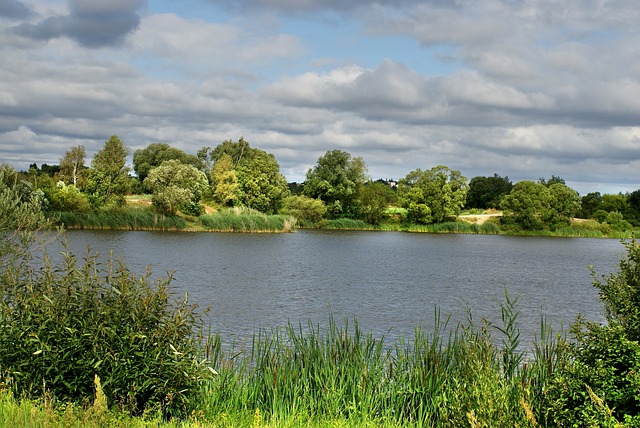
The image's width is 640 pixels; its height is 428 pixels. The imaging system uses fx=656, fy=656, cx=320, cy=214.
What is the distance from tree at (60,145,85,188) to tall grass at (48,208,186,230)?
72.5 feet

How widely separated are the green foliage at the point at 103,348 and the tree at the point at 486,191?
112m

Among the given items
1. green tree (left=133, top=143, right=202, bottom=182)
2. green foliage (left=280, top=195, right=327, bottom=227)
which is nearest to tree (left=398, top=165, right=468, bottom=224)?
green foliage (left=280, top=195, right=327, bottom=227)

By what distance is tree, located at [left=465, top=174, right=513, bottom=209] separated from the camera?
11800cm

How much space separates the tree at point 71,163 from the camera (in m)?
82.6

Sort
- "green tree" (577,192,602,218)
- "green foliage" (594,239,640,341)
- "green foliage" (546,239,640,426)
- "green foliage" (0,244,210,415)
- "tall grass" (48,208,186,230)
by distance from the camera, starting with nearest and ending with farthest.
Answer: "green foliage" (546,239,640,426) → "green foliage" (0,244,210,415) → "green foliage" (594,239,640,341) → "tall grass" (48,208,186,230) → "green tree" (577,192,602,218)

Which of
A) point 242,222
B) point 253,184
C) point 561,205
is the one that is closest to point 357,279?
point 242,222

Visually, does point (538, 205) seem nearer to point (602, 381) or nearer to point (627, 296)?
point (627, 296)

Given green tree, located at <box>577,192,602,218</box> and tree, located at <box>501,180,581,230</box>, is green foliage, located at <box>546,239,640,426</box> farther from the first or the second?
green tree, located at <box>577,192,602,218</box>

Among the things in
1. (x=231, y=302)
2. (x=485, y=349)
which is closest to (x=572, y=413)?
(x=485, y=349)

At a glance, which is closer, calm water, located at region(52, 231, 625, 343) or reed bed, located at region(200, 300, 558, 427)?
reed bed, located at region(200, 300, 558, 427)

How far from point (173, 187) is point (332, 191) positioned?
1223 inches

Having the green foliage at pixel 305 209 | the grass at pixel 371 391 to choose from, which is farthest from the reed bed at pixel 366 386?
the green foliage at pixel 305 209

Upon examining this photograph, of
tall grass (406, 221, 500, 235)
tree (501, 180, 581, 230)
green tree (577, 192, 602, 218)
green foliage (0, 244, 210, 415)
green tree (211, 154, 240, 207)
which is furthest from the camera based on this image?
green tree (577, 192, 602, 218)

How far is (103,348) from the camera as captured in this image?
761cm
